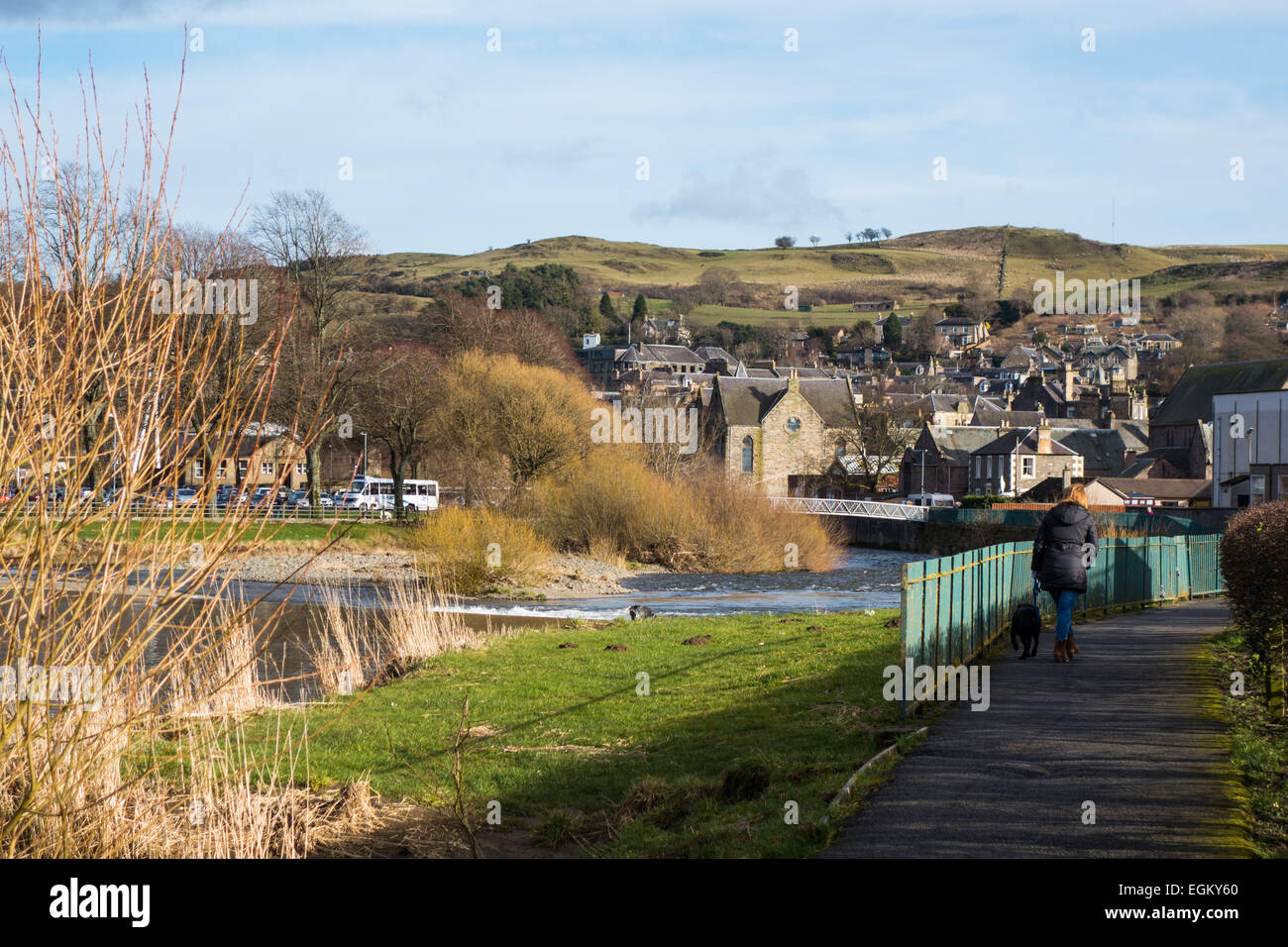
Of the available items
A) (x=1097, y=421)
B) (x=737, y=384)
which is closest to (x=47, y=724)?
(x=737, y=384)

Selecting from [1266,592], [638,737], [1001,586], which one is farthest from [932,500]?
[1266,592]

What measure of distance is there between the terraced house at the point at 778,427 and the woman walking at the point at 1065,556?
7371 cm

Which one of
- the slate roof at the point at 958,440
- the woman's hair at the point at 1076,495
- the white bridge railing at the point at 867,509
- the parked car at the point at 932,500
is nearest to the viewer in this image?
the woman's hair at the point at 1076,495

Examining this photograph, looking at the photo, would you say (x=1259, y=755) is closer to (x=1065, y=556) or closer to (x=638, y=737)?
(x=1065, y=556)

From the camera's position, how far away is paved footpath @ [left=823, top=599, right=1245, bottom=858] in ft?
22.6

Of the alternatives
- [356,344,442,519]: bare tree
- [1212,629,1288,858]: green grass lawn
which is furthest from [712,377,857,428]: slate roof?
[1212,629,1288,858]: green grass lawn

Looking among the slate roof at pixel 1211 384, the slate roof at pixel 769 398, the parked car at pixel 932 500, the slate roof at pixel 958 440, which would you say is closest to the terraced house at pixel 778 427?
the slate roof at pixel 769 398

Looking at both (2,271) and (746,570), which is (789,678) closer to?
(2,271)

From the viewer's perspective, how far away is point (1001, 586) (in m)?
16.2

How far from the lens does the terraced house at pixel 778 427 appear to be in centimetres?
8994

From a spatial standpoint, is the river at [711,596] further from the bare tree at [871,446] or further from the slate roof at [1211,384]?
the bare tree at [871,446]

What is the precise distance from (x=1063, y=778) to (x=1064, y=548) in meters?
5.99

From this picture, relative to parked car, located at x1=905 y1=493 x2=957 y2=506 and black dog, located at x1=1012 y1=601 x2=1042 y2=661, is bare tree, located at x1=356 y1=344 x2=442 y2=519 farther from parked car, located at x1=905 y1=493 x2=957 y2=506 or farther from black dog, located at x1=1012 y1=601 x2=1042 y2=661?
black dog, located at x1=1012 y1=601 x2=1042 y2=661

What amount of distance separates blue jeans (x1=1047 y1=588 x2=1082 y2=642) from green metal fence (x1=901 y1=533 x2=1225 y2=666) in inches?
37.5
